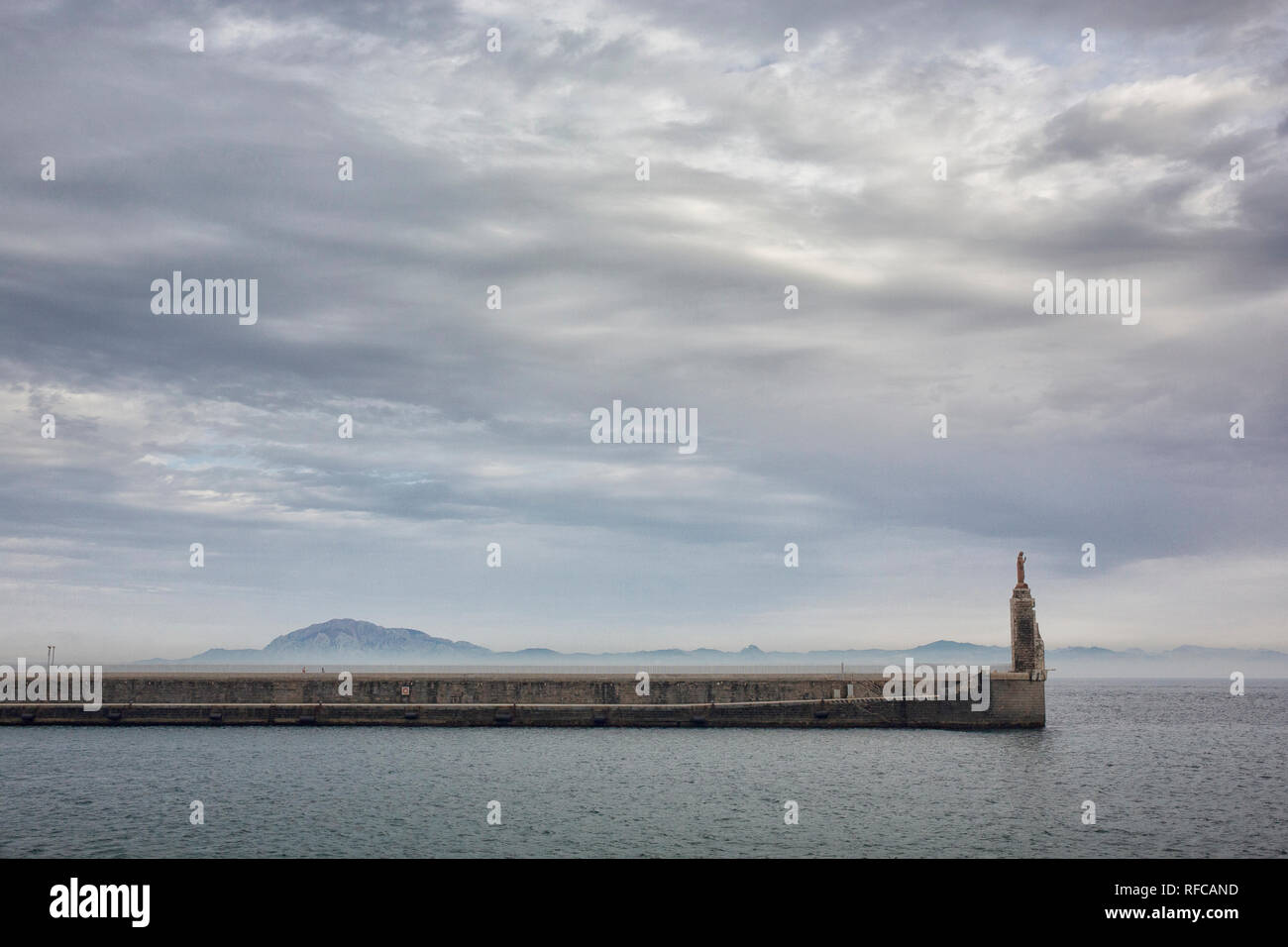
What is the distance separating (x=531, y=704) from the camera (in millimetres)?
77562

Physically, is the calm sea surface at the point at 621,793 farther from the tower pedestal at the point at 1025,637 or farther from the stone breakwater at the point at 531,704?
the tower pedestal at the point at 1025,637

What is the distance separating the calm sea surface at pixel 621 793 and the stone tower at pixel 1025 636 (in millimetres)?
4695

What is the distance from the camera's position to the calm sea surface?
36094mm

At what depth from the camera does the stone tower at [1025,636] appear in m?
72.6

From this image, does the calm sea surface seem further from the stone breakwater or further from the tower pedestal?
the tower pedestal

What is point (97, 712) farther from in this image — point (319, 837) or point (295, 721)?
point (319, 837)

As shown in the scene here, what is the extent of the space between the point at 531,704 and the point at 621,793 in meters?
32.3

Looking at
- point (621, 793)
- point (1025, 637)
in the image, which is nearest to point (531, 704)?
point (621, 793)

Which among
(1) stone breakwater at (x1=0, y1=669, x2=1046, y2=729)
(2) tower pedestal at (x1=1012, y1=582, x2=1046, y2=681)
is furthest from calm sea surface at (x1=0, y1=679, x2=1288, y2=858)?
(2) tower pedestal at (x1=1012, y1=582, x2=1046, y2=681)

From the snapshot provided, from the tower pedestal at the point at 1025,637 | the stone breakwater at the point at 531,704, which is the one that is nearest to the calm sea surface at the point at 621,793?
the stone breakwater at the point at 531,704

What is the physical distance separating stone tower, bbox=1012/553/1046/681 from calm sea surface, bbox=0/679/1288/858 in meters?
4.69
